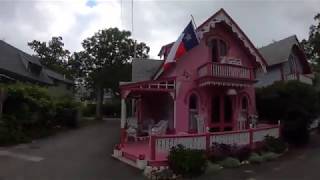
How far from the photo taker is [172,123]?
22281 mm

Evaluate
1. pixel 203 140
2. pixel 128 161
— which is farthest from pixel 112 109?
pixel 203 140

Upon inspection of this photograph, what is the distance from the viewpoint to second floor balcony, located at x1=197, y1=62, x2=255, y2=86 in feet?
68.7

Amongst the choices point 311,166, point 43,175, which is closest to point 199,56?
point 311,166

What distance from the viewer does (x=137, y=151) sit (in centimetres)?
1730

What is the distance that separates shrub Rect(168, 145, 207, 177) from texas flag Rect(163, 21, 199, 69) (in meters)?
6.93

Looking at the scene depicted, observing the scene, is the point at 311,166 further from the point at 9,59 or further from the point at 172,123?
the point at 9,59

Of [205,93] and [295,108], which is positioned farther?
[205,93]

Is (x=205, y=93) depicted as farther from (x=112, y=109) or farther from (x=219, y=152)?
(x=112, y=109)

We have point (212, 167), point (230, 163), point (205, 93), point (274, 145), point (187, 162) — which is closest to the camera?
point (187, 162)

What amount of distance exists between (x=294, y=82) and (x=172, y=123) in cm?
696

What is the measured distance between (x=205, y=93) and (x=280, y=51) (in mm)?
11873

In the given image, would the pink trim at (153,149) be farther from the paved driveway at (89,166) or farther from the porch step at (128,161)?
the porch step at (128,161)

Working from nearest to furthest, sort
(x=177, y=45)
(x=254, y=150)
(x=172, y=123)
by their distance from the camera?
(x=254, y=150) → (x=177, y=45) → (x=172, y=123)

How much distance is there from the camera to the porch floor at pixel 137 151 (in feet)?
49.0
